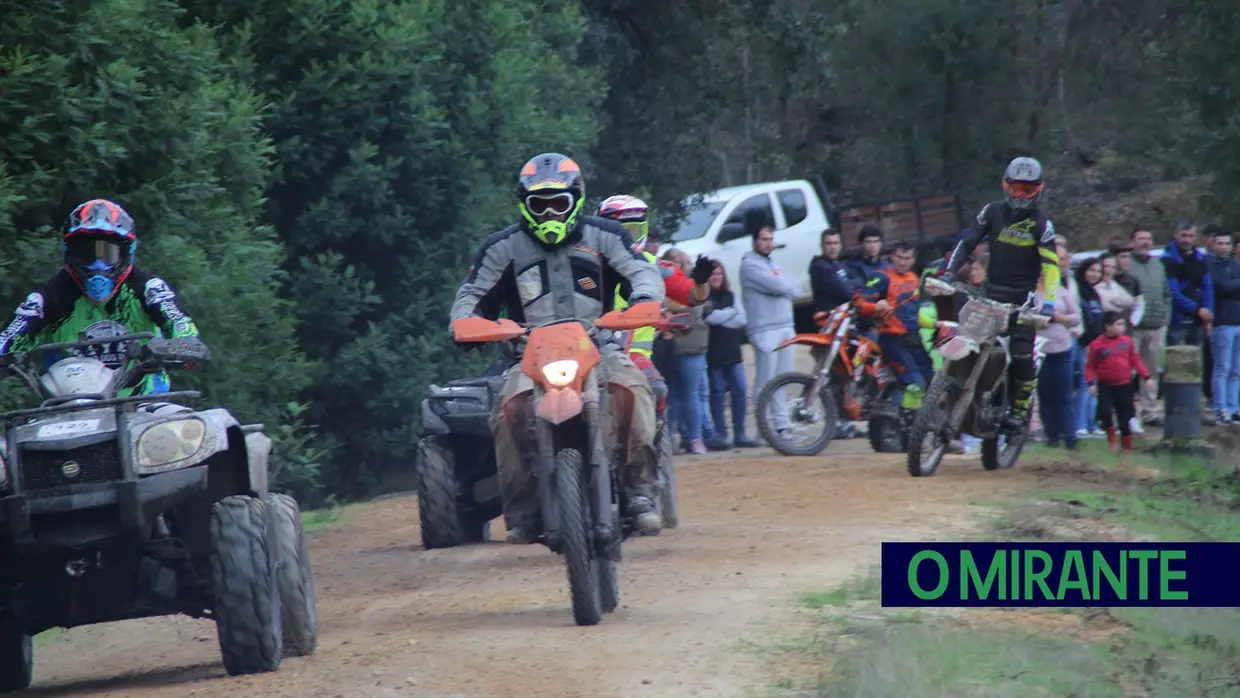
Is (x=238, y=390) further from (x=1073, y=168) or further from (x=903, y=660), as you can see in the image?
(x=1073, y=168)

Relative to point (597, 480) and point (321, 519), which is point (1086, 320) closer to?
point (321, 519)

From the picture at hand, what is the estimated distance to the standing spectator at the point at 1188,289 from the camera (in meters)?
20.9

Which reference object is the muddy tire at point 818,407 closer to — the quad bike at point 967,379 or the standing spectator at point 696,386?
the standing spectator at point 696,386

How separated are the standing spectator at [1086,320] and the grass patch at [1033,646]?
5911 mm

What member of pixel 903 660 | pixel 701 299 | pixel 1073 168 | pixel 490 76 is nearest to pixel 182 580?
pixel 903 660

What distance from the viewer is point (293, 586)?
880cm

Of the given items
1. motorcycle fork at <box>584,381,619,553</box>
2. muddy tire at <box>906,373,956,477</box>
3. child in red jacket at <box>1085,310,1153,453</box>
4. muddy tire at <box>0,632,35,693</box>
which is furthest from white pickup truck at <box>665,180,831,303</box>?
muddy tire at <box>0,632,35,693</box>

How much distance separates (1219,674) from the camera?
30.9 feet

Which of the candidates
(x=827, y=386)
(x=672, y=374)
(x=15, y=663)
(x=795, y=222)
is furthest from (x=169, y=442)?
(x=795, y=222)

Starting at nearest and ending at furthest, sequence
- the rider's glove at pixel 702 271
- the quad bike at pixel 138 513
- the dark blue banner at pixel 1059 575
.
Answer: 1. the quad bike at pixel 138 513
2. the dark blue banner at pixel 1059 575
3. the rider's glove at pixel 702 271

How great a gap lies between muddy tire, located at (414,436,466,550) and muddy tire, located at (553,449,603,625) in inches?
148

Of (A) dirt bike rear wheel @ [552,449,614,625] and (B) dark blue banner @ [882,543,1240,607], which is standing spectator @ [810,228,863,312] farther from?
(A) dirt bike rear wheel @ [552,449,614,625]

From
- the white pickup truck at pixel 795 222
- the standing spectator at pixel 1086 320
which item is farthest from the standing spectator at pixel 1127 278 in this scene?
the white pickup truck at pixel 795 222

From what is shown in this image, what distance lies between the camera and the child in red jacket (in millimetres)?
18453
